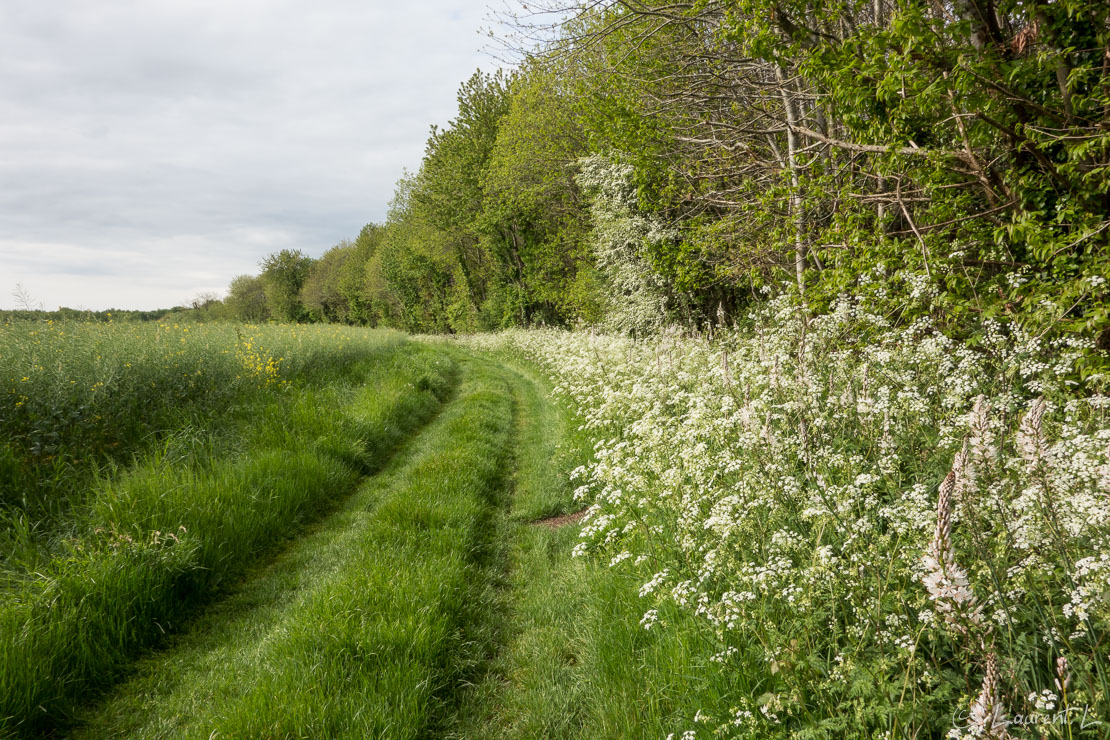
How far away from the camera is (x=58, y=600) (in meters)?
3.80

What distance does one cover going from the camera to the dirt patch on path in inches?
240

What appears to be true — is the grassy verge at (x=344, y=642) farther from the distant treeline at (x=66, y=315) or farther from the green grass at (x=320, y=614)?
the distant treeline at (x=66, y=315)

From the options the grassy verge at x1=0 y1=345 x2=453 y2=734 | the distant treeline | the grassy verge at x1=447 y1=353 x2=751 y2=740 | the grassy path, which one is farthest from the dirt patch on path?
the distant treeline

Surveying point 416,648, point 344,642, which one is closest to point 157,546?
point 344,642

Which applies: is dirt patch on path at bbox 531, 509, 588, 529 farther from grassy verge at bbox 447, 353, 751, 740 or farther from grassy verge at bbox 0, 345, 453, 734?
grassy verge at bbox 0, 345, 453, 734

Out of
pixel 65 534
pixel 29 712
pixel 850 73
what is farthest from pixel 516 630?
pixel 850 73

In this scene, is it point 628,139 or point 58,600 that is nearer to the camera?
point 58,600

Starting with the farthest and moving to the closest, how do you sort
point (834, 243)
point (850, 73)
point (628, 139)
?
point (628, 139), point (834, 243), point (850, 73)

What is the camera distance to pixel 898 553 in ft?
8.90

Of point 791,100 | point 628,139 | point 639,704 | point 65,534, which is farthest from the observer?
point 628,139

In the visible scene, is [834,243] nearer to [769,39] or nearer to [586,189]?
[769,39]

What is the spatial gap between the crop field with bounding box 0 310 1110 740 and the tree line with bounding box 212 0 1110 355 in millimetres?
958

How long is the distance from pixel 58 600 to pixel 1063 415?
785 cm

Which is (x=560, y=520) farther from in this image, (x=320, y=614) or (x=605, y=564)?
(x=320, y=614)
